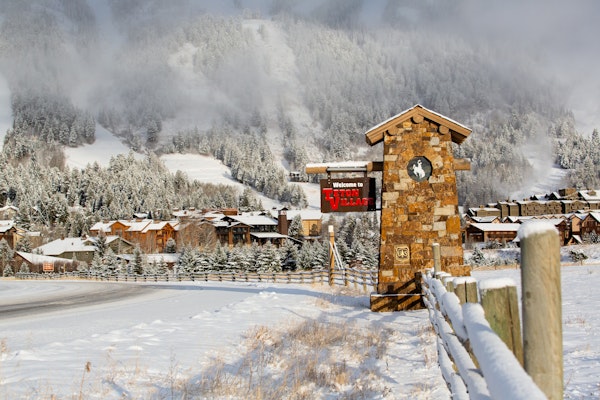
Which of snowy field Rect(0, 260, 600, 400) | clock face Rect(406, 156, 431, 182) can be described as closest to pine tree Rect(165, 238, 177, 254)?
snowy field Rect(0, 260, 600, 400)

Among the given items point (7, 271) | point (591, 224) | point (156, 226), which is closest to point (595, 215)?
point (591, 224)

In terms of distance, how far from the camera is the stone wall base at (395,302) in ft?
48.3

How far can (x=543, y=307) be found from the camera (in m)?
1.98

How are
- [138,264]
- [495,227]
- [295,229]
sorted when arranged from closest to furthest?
[138,264]
[495,227]
[295,229]

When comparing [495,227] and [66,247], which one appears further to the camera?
[495,227]

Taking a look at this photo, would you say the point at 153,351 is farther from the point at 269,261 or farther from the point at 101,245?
the point at 101,245

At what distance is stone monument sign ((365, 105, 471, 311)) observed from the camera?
14.9m

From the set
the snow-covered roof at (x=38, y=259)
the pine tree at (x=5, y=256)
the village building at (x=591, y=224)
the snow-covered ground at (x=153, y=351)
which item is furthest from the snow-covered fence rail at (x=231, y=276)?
the village building at (x=591, y=224)

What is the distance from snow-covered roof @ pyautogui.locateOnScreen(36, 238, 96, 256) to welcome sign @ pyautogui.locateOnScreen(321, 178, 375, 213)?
72.2 meters

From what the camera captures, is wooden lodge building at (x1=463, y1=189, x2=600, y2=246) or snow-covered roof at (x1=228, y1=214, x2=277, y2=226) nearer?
wooden lodge building at (x1=463, y1=189, x2=600, y2=246)

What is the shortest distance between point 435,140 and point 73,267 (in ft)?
231

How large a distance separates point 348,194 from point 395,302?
3788mm

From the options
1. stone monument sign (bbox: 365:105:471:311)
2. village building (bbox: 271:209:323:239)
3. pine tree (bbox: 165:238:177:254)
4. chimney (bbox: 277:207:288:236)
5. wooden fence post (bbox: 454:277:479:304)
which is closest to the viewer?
wooden fence post (bbox: 454:277:479:304)

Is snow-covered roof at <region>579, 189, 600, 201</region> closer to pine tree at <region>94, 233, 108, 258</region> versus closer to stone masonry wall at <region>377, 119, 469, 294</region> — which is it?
pine tree at <region>94, 233, 108, 258</region>
